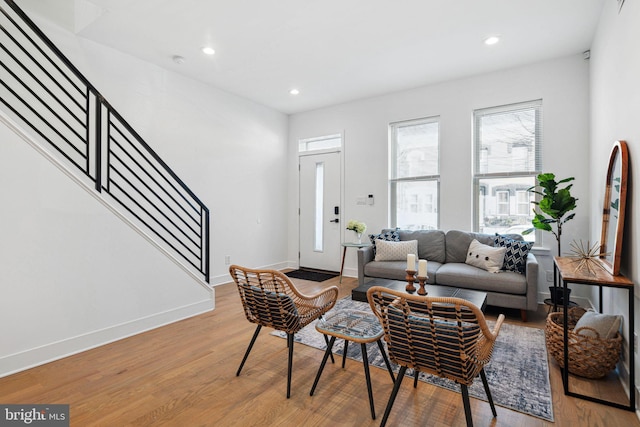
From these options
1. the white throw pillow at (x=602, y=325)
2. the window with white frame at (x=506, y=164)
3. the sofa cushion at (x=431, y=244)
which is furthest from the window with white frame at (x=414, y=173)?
the white throw pillow at (x=602, y=325)

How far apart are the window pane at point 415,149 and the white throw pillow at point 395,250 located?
4.09ft

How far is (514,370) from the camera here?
2.46m

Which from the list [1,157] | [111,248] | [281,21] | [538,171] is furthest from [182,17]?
[538,171]

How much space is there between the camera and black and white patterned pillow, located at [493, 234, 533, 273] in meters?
3.72

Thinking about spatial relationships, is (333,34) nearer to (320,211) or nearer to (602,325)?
(320,211)

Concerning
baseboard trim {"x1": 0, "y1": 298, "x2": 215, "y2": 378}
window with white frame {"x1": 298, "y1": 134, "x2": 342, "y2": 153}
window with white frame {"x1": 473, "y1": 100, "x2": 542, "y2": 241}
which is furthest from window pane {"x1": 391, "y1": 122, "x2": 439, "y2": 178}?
baseboard trim {"x1": 0, "y1": 298, "x2": 215, "y2": 378}

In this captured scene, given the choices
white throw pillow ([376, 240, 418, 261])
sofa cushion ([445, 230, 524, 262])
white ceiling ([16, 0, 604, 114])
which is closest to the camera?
white ceiling ([16, 0, 604, 114])

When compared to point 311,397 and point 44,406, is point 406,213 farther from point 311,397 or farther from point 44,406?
point 44,406

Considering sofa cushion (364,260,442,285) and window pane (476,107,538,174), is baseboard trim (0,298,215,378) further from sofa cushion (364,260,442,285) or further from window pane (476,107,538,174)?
window pane (476,107,538,174)

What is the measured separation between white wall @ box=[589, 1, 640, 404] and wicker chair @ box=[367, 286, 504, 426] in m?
1.36

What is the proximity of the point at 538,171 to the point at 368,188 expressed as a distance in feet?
7.82

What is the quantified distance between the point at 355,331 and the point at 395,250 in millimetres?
2541

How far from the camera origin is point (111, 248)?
2.99 metres

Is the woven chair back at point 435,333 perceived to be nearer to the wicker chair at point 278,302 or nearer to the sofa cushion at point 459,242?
the wicker chair at point 278,302
